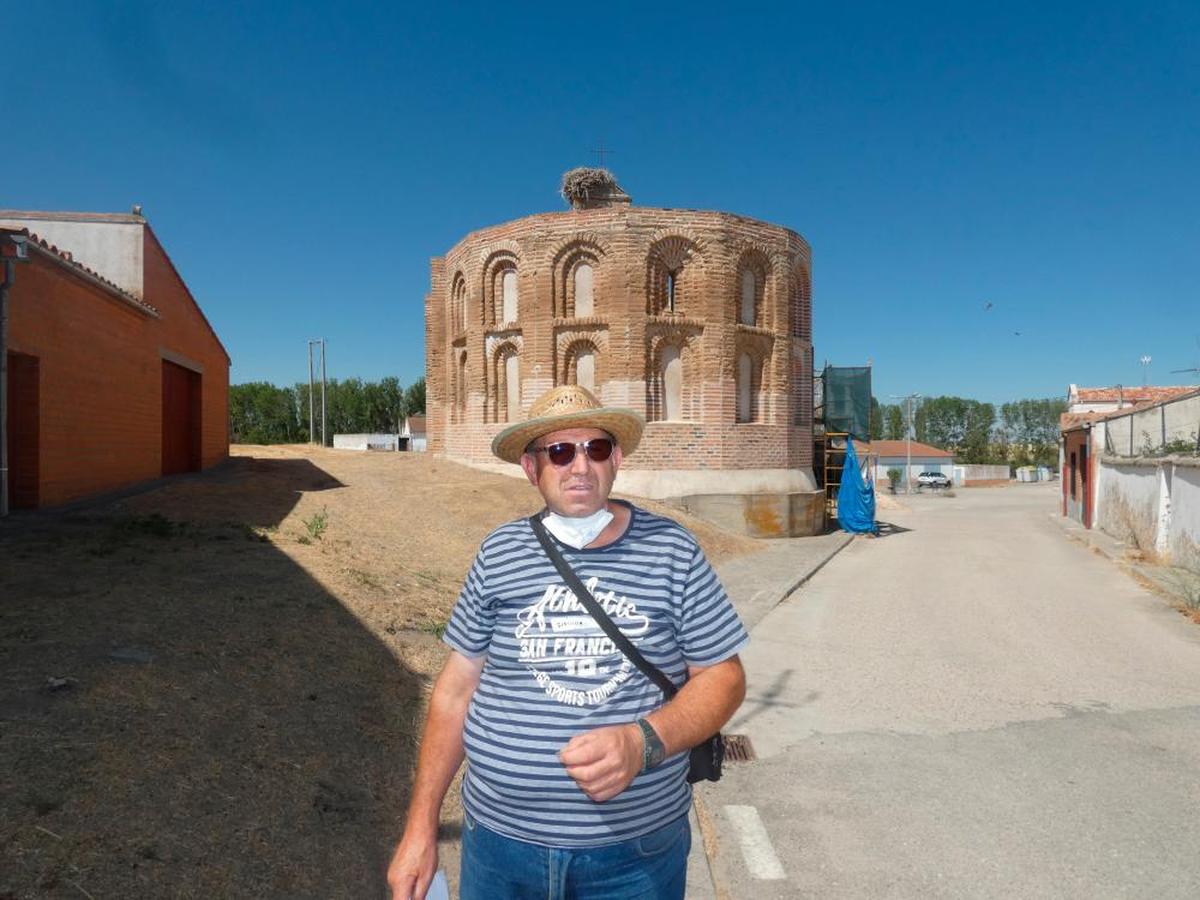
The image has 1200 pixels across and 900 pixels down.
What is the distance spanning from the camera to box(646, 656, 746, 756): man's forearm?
6.05ft

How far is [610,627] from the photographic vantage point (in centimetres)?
192

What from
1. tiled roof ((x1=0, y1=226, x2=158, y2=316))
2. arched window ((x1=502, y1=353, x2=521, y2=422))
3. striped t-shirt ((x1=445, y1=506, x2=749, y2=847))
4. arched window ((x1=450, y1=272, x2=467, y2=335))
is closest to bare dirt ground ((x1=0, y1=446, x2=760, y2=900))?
striped t-shirt ((x1=445, y1=506, x2=749, y2=847))

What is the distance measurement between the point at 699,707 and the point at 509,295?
20266 mm

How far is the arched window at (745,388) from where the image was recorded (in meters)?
21.0

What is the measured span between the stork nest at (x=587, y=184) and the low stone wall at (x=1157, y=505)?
690 inches

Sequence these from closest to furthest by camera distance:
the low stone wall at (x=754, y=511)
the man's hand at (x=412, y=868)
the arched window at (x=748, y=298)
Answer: the man's hand at (x=412, y=868) → the low stone wall at (x=754, y=511) → the arched window at (x=748, y=298)

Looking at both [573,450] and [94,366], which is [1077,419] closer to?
[94,366]

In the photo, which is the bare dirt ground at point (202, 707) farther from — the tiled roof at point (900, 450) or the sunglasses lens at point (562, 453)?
the tiled roof at point (900, 450)

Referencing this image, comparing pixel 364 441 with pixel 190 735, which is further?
pixel 364 441

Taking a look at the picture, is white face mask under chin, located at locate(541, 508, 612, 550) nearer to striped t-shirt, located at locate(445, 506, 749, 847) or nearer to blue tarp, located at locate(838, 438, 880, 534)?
striped t-shirt, located at locate(445, 506, 749, 847)

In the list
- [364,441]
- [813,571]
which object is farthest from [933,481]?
[813,571]

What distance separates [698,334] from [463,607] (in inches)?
728

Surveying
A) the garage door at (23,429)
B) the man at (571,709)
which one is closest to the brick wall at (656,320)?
the garage door at (23,429)

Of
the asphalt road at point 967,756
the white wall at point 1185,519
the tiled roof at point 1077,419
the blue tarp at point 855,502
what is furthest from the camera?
the tiled roof at point 1077,419
